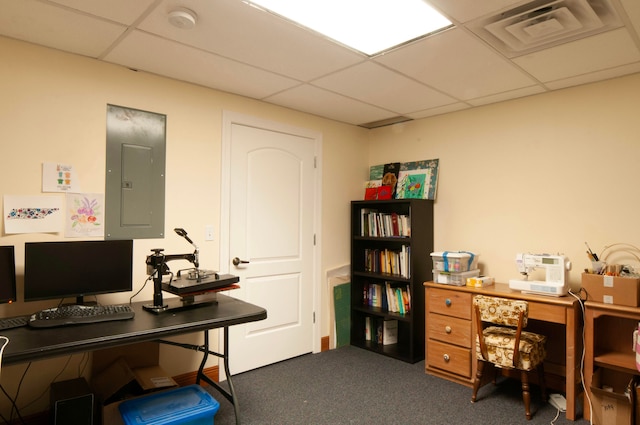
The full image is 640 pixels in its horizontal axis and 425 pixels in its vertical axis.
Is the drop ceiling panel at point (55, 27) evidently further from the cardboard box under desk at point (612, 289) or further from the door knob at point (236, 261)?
the cardboard box under desk at point (612, 289)

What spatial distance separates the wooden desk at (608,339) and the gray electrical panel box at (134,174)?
290 cm

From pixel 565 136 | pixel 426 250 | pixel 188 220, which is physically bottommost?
pixel 426 250

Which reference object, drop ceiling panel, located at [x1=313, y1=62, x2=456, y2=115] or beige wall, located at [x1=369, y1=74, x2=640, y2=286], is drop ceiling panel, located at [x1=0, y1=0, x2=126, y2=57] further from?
beige wall, located at [x1=369, y1=74, x2=640, y2=286]

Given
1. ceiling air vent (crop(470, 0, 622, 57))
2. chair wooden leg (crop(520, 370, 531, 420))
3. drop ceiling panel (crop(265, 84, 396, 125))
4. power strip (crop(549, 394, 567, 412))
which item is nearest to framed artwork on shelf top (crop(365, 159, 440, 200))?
drop ceiling panel (crop(265, 84, 396, 125))

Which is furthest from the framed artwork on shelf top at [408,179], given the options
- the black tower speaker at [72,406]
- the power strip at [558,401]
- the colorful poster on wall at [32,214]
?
the black tower speaker at [72,406]

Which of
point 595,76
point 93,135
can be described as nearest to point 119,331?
point 93,135

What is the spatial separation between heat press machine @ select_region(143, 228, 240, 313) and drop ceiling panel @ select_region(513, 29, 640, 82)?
2.32m

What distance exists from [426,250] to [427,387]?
1.22 metres

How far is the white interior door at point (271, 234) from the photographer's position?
3.18 m

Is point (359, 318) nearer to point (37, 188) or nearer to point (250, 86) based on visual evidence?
point (250, 86)

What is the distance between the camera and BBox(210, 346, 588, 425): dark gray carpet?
250 centimetres

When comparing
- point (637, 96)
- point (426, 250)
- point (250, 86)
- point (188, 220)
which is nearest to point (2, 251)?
point (188, 220)

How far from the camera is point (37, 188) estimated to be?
2291 mm

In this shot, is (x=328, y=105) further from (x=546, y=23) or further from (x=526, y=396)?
(x=526, y=396)
